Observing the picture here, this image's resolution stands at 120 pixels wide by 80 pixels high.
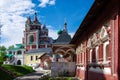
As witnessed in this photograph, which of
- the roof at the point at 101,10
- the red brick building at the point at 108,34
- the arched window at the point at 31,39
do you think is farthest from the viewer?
the arched window at the point at 31,39

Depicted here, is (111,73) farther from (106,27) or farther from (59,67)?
(59,67)

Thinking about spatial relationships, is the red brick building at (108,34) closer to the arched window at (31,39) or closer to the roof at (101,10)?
the roof at (101,10)

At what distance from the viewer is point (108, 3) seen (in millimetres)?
9938

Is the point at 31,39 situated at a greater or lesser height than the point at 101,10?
greater

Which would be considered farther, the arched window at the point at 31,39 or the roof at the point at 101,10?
the arched window at the point at 31,39

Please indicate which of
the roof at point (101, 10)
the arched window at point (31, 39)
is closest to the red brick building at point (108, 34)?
the roof at point (101, 10)

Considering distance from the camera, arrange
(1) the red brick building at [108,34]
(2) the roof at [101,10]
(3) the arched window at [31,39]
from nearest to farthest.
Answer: (1) the red brick building at [108,34] → (2) the roof at [101,10] → (3) the arched window at [31,39]

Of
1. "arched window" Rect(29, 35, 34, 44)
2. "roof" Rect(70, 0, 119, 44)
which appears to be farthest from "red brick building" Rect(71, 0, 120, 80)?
"arched window" Rect(29, 35, 34, 44)

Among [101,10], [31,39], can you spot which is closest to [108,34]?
[101,10]

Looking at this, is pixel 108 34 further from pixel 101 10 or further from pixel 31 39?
pixel 31 39

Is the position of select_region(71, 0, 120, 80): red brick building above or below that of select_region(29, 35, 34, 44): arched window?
below

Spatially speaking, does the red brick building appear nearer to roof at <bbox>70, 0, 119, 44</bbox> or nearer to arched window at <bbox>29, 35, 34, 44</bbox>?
roof at <bbox>70, 0, 119, 44</bbox>

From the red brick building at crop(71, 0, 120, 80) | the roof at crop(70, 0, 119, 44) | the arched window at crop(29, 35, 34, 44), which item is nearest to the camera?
the red brick building at crop(71, 0, 120, 80)

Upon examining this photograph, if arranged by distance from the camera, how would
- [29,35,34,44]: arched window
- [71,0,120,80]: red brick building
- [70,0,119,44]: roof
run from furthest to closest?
[29,35,34,44]: arched window → [70,0,119,44]: roof → [71,0,120,80]: red brick building
